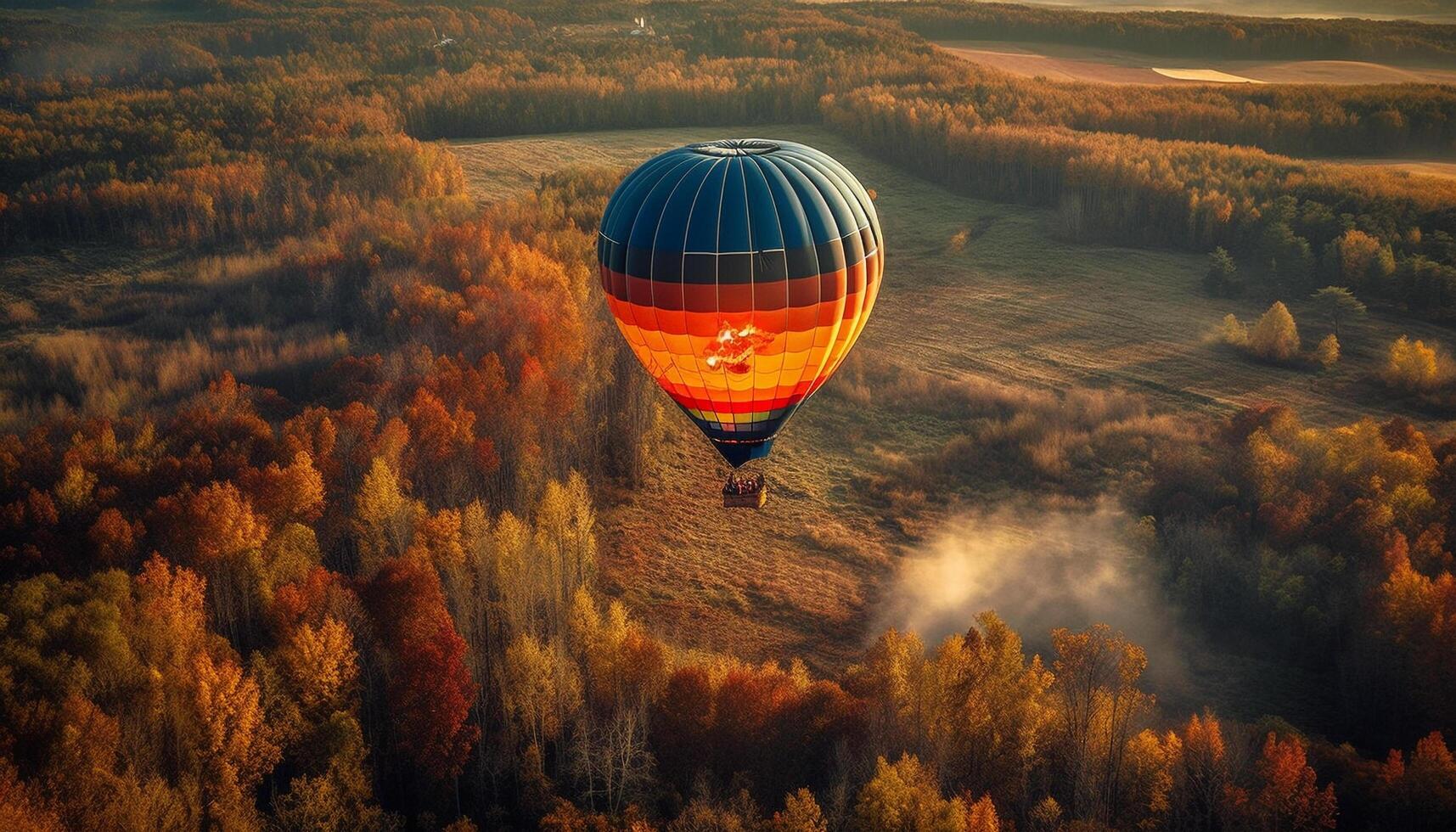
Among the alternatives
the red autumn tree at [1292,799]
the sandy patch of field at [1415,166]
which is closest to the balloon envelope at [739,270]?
the red autumn tree at [1292,799]

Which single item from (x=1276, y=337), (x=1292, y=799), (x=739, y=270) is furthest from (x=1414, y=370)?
(x=739, y=270)

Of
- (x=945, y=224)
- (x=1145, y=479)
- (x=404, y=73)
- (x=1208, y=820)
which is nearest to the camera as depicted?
(x=1208, y=820)

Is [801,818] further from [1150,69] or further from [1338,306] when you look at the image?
[1150,69]

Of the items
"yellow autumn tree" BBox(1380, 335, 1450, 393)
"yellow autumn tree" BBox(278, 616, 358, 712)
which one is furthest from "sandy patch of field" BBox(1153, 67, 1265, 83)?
"yellow autumn tree" BBox(278, 616, 358, 712)

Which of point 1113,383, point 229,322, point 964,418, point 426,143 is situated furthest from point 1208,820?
point 426,143

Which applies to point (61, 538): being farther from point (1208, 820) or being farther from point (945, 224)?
point (945, 224)

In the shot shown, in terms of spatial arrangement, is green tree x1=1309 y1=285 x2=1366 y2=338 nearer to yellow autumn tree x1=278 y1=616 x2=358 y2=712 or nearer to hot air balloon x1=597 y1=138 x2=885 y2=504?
Result: hot air balloon x1=597 y1=138 x2=885 y2=504
